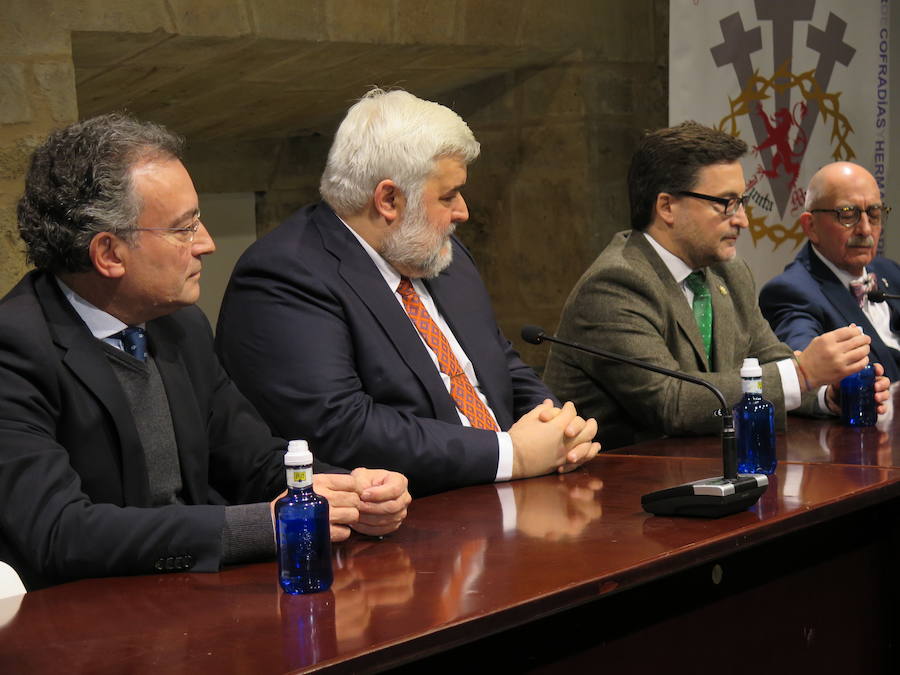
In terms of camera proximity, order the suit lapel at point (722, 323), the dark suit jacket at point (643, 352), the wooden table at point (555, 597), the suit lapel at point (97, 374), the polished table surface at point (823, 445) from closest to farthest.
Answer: the wooden table at point (555, 597) < the suit lapel at point (97, 374) < the polished table surface at point (823, 445) < the dark suit jacket at point (643, 352) < the suit lapel at point (722, 323)

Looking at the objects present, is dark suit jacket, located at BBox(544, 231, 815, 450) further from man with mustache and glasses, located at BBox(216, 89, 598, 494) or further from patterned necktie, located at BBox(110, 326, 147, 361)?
patterned necktie, located at BBox(110, 326, 147, 361)

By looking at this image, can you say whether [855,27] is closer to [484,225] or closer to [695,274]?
[484,225]

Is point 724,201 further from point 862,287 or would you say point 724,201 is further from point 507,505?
point 507,505

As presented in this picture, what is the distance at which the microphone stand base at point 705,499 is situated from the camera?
2.04m

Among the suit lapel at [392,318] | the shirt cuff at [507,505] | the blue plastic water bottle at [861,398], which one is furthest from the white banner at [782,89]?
the shirt cuff at [507,505]

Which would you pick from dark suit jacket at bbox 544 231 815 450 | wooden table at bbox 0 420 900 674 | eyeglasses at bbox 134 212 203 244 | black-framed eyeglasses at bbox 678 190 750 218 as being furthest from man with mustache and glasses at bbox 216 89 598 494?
black-framed eyeglasses at bbox 678 190 750 218

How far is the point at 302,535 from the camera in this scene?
1.72 m

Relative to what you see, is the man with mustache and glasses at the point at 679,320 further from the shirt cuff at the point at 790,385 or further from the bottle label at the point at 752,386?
the bottle label at the point at 752,386

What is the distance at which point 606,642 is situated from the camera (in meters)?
1.91

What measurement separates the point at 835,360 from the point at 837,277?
1.06 meters

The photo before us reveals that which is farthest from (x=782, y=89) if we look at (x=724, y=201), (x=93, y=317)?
(x=93, y=317)

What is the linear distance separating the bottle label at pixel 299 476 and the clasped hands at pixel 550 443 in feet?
2.63

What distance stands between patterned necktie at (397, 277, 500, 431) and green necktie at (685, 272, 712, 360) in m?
0.78

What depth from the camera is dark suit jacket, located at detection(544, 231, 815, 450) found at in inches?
119
